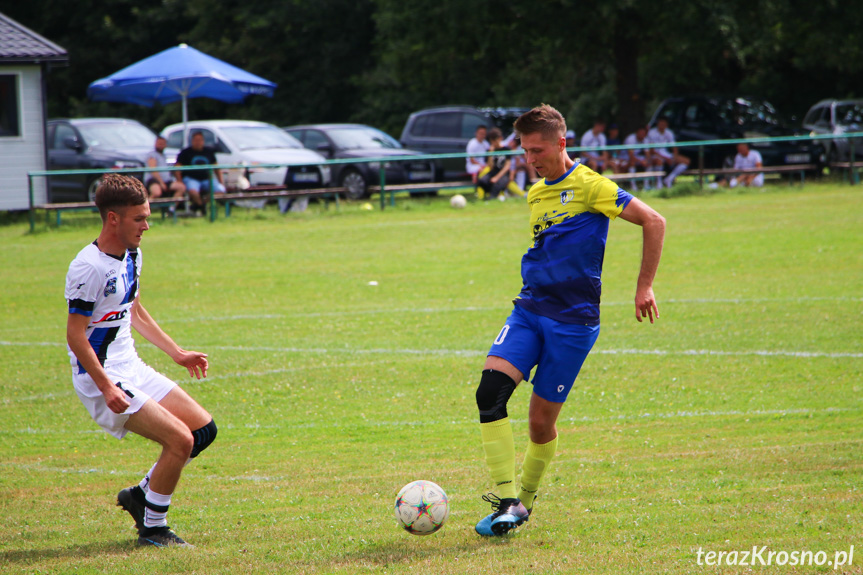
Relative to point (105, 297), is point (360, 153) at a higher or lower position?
lower

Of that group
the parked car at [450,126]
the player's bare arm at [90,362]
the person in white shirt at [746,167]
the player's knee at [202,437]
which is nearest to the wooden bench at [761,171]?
the person in white shirt at [746,167]

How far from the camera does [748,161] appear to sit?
22.1m

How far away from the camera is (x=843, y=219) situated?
682 inches

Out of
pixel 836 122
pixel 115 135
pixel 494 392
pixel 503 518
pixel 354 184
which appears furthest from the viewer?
pixel 836 122

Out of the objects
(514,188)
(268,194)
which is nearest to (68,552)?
(268,194)

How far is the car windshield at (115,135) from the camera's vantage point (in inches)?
906

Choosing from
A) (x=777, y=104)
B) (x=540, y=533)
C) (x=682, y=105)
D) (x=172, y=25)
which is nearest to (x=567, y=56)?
(x=682, y=105)

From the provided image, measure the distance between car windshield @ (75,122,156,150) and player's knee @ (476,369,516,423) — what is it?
1993cm

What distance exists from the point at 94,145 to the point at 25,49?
257 cm

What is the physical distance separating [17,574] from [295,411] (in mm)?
3508

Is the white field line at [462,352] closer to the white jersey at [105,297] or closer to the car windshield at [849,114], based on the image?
the white jersey at [105,297]

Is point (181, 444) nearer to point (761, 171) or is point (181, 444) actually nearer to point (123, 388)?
point (123, 388)

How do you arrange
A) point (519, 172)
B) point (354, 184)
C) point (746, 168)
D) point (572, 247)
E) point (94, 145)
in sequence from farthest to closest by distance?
point (94, 145) < point (354, 184) < point (746, 168) < point (519, 172) < point (572, 247)

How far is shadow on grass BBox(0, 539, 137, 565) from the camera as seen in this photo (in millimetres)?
4656
